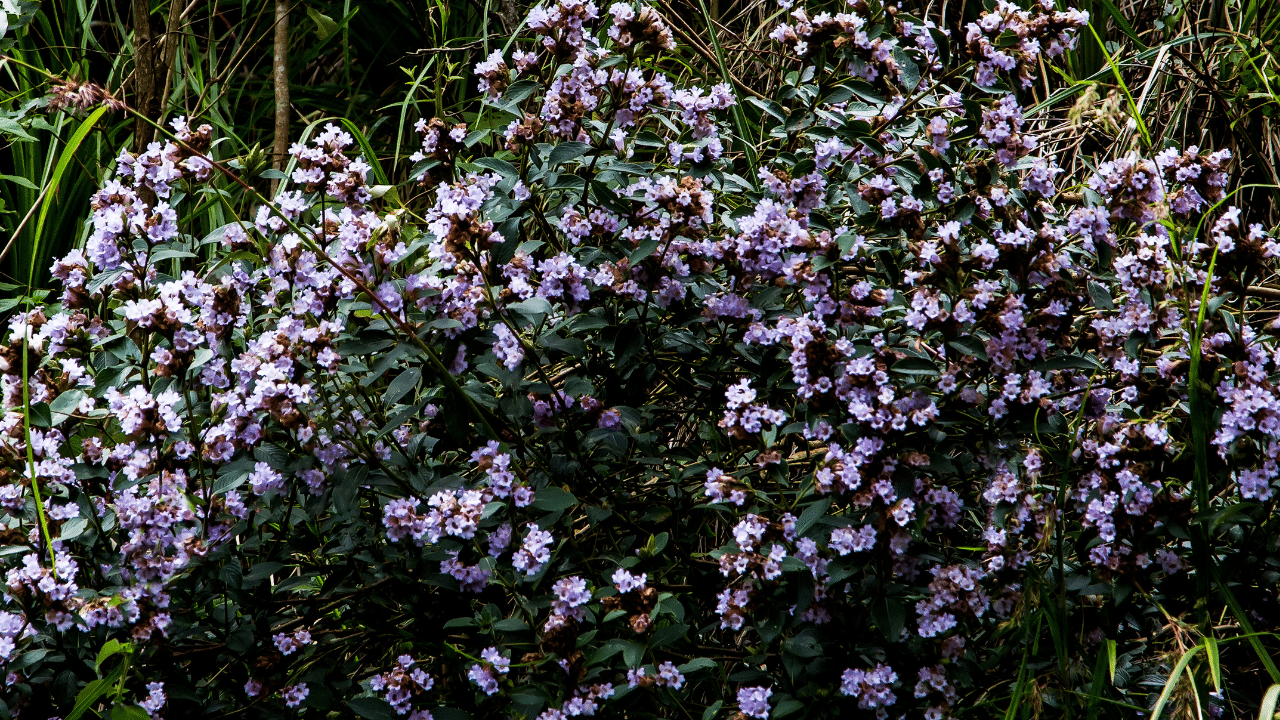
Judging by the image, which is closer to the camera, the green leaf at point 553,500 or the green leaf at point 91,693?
the green leaf at point 91,693

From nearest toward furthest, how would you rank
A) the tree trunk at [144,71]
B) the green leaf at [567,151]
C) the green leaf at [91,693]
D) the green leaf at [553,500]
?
the green leaf at [91,693]
the green leaf at [553,500]
the green leaf at [567,151]
the tree trunk at [144,71]

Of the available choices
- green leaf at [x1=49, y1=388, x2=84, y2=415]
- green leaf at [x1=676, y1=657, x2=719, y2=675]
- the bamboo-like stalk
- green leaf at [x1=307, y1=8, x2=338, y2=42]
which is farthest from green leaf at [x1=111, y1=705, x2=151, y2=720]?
green leaf at [x1=307, y1=8, x2=338, y2=42]

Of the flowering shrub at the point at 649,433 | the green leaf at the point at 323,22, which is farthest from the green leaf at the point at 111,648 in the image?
the green leaf at the point at 323,22

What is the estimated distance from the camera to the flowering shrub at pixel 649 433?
5.09 ft

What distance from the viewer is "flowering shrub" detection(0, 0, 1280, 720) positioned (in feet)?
5.09

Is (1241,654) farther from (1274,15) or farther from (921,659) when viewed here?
(1274,15)

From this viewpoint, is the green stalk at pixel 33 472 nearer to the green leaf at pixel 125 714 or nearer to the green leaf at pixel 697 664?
the green leaf at pixel 125 714

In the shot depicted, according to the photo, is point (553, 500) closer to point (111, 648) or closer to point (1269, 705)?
point (111, 648)

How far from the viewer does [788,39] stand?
1.82 m

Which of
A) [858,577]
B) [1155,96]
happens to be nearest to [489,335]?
[858,577]

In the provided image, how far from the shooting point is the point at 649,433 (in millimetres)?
1869

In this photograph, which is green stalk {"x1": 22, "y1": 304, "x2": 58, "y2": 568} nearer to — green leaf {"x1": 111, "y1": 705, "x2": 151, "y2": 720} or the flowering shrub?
the flowering shrub

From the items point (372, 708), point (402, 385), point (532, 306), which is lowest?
point (372, 708)

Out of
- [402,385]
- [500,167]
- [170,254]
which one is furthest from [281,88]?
[402,385]
